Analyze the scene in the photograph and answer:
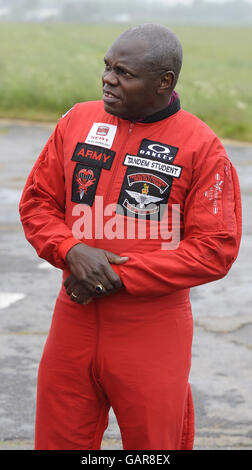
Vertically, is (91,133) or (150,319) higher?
(91,133)

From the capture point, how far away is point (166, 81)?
2.55m

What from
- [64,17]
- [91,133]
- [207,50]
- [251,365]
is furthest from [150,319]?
[64,17]

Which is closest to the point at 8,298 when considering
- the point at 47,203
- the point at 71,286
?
the point at 47,203

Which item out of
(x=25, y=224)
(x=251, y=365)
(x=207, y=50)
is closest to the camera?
(x=25, y=224)

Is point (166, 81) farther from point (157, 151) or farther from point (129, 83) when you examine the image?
point (157, 151)

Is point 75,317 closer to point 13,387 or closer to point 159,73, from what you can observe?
point 159,73

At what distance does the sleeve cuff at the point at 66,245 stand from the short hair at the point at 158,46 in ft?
2.02

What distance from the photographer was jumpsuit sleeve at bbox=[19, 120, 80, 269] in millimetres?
2631

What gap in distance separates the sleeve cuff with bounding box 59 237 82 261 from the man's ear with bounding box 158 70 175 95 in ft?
1.87

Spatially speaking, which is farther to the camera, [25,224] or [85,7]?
[85,7]

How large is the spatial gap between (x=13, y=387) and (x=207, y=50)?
42.8m

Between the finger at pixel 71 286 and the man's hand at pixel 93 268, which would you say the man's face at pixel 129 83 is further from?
the finger at pixel 71 286

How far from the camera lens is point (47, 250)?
2613 millimetres

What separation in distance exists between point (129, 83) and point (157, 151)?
24 cm
